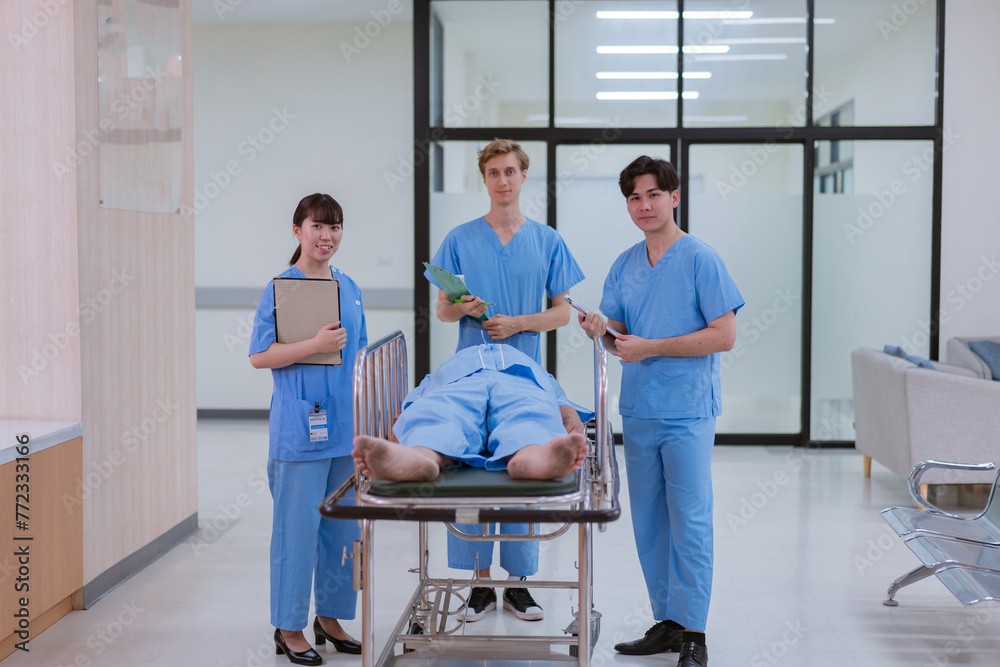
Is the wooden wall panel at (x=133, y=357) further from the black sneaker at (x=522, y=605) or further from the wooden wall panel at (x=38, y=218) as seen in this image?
the black sneaker at (x=522, y=605)

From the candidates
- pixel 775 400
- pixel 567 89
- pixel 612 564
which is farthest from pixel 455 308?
pixel 775 400

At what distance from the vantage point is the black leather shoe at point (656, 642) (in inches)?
93.4

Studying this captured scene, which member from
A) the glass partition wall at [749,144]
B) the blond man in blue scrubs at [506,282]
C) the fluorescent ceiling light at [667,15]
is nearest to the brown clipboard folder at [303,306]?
the blond man in blue scrubs at [506,282]

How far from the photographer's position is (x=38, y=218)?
2.58 meters

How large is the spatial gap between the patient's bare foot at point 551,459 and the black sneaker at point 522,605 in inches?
48.0

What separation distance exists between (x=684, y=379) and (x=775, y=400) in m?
3.28

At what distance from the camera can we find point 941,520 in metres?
2.70

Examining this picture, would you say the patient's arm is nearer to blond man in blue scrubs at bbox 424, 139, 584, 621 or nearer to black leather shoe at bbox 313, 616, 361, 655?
blond man in blue scrubs at bbox 424, 139, 584, 621

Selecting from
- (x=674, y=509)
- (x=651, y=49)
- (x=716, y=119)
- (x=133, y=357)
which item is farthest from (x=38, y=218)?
(x=716, y=119)

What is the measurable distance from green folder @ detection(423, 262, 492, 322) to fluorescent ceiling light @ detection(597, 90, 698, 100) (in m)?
3.12

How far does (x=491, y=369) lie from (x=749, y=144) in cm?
374

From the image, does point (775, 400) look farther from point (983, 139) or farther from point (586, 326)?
point (586, 326)
